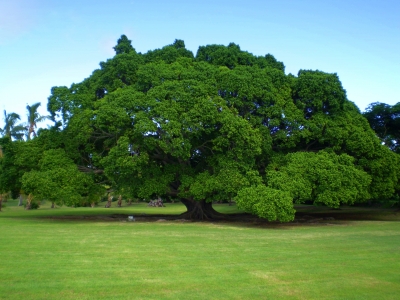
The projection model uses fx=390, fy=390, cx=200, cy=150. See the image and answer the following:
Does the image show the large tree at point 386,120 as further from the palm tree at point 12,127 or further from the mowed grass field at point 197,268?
the palm tree at point 12,127

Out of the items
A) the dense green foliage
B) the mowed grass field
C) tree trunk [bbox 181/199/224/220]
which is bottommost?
the mowed grass field

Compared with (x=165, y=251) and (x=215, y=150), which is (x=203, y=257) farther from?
(x=215, y=150)

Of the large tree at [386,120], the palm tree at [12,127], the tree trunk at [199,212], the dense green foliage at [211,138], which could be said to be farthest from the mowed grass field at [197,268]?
the palm tree at [12,127]

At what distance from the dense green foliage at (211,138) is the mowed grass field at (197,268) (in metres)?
7.07

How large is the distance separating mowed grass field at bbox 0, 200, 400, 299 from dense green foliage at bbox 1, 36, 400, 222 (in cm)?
707

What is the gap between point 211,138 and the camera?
24.1m

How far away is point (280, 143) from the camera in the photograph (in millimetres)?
25609

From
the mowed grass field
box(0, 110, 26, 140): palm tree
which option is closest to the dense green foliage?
the mowed grass field

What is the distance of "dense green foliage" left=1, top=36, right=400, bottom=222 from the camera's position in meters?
21.5

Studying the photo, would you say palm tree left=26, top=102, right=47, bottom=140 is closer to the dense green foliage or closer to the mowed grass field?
the dense green foliage

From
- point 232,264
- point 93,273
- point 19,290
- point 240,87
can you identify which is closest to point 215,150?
point 240,87

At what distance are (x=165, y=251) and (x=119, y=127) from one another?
40.2 feet

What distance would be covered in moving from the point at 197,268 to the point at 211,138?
14957mm

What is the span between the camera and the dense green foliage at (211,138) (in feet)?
70.5
